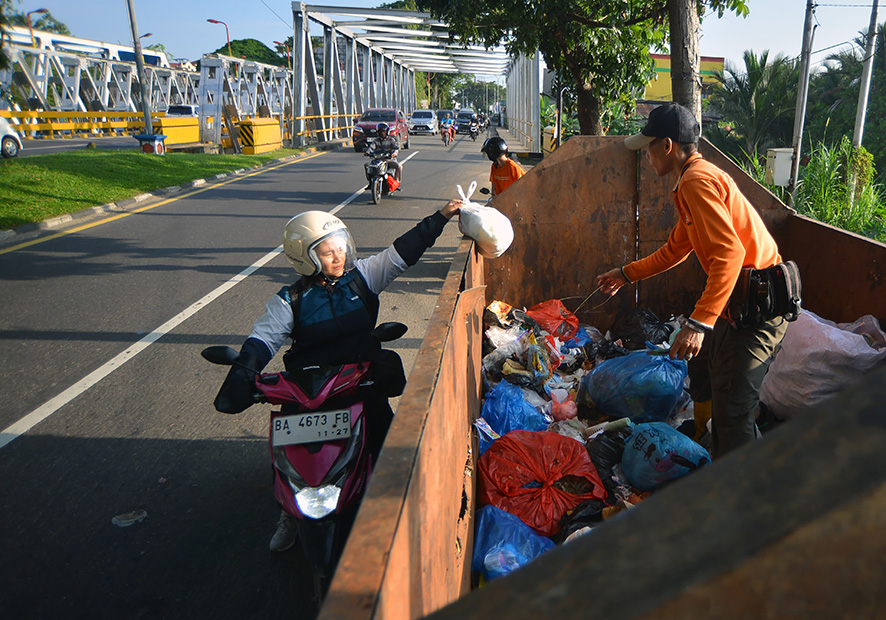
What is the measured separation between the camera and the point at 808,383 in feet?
10.9

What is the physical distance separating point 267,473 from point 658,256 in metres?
2.47

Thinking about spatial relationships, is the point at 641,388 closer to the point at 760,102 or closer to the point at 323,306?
the point at 323,306

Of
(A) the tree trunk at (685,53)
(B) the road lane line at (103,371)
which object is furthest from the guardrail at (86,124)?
(A) the tree trunk at (685,53)

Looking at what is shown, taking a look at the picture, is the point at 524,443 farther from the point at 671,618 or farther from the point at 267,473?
the point at 671,618

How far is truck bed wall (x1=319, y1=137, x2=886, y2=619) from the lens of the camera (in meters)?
1.16

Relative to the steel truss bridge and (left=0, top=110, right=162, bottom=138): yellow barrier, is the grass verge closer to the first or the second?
the steel truss bridge

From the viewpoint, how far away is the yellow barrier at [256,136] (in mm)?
23938

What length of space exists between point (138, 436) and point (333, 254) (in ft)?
6.72

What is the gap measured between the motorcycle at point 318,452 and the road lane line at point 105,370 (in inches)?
88.5

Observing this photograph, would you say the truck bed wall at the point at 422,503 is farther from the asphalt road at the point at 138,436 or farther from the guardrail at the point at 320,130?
the guardrail at the point at 320,130

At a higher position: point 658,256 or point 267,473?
point 658,256

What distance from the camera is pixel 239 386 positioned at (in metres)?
2.50

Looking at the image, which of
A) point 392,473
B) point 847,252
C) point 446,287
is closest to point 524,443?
point 446,287

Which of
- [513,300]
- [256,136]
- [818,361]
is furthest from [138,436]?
[256,136]
